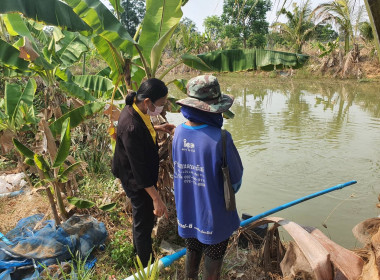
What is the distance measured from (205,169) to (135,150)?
0.61 meters

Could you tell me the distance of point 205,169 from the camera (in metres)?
1.76

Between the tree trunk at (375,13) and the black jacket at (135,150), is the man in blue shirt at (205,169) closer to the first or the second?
the black jacket at (135,150)

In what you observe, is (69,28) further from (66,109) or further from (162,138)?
(66,109)

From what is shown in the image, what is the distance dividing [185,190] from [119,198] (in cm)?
180

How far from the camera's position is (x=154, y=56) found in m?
2.82

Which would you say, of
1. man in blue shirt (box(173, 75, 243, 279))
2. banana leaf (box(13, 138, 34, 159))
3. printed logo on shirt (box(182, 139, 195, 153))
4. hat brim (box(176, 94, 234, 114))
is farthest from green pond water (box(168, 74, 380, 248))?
banana leaf (box(13, 138, 34, 159))

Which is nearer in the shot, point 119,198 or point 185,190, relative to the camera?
point 185,190

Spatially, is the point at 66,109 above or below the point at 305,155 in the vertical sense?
above

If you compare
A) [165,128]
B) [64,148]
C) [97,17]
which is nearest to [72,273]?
[64,148]

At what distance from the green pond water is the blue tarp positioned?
6.93ft

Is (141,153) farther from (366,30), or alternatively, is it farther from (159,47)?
(366,30)

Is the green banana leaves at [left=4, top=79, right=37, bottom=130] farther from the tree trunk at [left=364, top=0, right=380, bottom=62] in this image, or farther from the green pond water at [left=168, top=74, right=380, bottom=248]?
the tree trunk at [left=364, top=0, right=380, bottom=62]

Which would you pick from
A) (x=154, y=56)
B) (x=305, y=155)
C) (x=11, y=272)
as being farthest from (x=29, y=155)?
(x=305, y=155)

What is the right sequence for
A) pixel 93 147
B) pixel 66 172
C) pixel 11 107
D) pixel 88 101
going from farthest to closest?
pixel 93 147 < pixel 88 101 < pixel 11 107 < pixel 66 172
